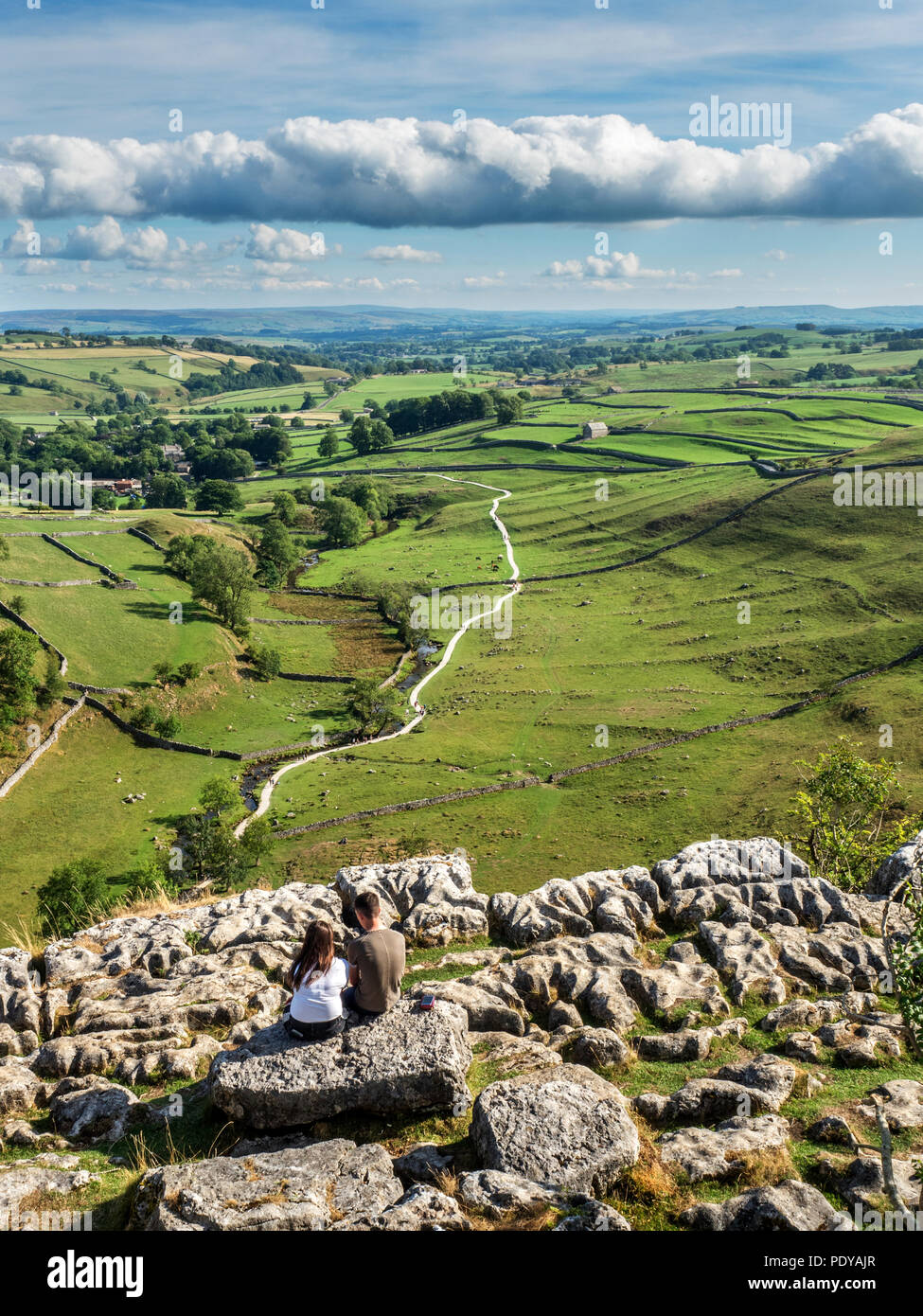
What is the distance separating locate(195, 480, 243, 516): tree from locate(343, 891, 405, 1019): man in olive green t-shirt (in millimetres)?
162688

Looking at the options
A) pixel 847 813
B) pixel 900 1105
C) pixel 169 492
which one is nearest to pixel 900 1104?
pixel 900 1105

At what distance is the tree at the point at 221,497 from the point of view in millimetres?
169125

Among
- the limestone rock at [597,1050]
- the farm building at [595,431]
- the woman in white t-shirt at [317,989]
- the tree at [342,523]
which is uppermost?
the farm building at [595,431]

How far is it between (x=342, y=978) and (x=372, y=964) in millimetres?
623

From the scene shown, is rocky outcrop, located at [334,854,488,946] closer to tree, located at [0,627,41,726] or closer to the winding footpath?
the winding footpath

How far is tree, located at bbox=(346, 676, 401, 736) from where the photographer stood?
79.8 metres

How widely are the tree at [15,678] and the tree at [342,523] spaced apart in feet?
280

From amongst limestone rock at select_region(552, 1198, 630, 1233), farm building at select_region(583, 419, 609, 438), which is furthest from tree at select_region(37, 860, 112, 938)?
farm building at select_region(583, 419, 609, 438)

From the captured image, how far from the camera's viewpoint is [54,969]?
23.3 m

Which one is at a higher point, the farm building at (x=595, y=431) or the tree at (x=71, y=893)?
the farm building at (x=595, y=431)

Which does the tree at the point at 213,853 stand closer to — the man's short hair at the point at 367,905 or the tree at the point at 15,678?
the tree at the point at 15,678

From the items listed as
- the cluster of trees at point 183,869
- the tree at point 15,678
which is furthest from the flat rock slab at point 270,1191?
the tree at point 15,678

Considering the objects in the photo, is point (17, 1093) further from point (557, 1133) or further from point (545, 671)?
point (545, 671)

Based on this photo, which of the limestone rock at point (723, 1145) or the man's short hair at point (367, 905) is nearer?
the limestone rock at point (723, 1145)
